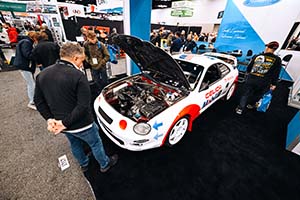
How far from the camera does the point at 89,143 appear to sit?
148 centimetres

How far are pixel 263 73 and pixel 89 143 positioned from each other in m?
3.38

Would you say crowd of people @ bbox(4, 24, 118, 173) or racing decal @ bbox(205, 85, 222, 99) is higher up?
crowd of people @ bbox(4, 24, 118, 173)

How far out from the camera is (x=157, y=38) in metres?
7.52

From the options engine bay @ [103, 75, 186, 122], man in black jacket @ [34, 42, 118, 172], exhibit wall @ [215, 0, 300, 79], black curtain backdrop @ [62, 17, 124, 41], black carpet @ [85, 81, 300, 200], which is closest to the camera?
man in black jacket @ [34, 42, 118, 172]

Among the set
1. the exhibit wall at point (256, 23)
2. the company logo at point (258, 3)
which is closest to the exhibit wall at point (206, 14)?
the exhibit wall at point (256, 23)

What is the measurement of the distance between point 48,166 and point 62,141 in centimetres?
46

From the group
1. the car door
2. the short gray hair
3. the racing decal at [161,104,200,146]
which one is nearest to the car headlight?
the racing decal at [161,104,200,146]

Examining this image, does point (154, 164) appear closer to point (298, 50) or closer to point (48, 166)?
point (48, 166)

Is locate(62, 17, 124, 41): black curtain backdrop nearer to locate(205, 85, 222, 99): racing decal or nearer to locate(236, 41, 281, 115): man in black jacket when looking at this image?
locate(205, 85, 222, 99): racing decal

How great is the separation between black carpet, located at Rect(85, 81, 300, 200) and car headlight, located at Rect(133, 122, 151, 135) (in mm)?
600

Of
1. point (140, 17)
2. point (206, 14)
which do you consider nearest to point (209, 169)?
point (140, 17)

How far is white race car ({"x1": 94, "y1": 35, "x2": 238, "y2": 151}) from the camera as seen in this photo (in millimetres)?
1722

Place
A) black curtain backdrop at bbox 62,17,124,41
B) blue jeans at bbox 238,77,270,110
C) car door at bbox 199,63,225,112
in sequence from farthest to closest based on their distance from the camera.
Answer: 1. black curtain backdrop at bbox 62,17,124,41
2. blue jeans at bbox 238,77,270,110
3. car door at bbox 199,63,225,112

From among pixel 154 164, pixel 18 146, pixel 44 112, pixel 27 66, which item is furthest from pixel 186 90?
pixel 27 66
